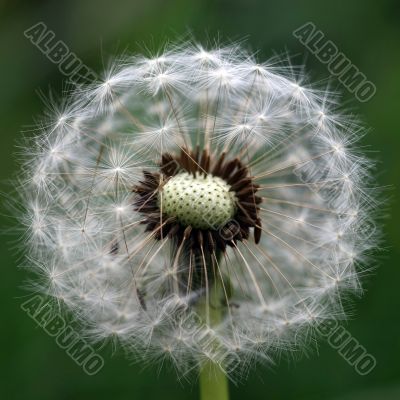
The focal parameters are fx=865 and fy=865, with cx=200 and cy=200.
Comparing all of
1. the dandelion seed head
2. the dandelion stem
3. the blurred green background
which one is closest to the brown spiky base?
the dandelion seed head

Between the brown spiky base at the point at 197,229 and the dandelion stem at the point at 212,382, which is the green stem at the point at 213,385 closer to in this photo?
the dandelion stem at the point at 212,382

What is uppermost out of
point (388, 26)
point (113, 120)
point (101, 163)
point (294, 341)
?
point (388, 26)

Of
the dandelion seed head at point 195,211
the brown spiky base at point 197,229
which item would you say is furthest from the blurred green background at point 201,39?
the brown spiky base at point 197,229

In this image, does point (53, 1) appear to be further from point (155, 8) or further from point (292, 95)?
point (292, 95)

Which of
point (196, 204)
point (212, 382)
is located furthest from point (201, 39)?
point (212, 382)

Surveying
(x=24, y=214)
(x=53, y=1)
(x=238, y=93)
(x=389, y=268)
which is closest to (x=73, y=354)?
(x=24, y=214)
